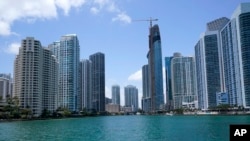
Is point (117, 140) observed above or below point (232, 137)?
below

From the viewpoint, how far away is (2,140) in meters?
58.2

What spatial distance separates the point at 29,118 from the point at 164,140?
13913 cm

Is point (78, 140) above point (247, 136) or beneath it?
beneath

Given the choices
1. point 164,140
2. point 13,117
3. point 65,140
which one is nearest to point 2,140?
point 65,140

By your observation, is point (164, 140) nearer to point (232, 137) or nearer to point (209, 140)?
point (209, 140)

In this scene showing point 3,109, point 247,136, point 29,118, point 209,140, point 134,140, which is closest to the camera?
point 247,136

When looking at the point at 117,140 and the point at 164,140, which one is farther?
the point at 117,140

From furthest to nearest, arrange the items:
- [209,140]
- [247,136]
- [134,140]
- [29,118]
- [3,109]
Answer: [29,118], [3,109], [134,140], [209,140], [247,136]

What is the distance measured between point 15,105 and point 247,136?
595ft

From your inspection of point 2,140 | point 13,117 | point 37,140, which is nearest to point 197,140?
point 37,140

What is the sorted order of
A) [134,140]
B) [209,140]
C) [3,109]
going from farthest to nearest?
[3,109] → [134,140] → [209,140]

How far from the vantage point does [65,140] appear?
56.6 m

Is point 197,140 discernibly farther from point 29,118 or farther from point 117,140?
point 29,118

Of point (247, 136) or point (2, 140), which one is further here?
point (2, 140)
